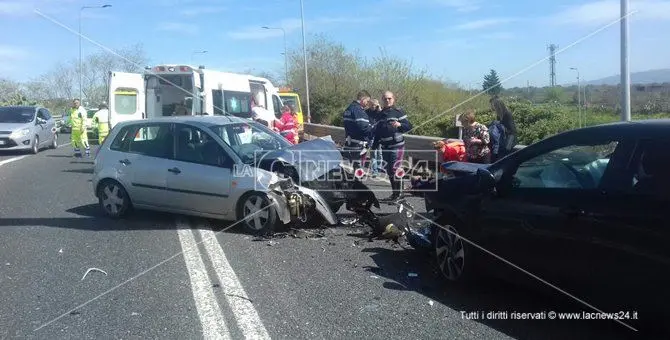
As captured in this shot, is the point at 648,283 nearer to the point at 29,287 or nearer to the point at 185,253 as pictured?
the point at 185,253

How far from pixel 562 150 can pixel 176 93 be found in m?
12.2

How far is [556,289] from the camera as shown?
452 centimetres

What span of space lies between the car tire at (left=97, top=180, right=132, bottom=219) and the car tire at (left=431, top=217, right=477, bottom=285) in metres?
4.84

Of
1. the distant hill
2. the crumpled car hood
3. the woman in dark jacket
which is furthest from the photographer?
the distant hill

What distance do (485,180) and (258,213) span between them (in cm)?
338

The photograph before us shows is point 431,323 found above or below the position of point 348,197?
below

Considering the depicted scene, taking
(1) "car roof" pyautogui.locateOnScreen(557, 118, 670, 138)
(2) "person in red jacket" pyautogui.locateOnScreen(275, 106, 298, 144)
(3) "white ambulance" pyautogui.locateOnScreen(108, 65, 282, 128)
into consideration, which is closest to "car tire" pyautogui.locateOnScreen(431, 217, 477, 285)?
(1) "car roof" pyautogui.locateOnScreen(557, 118, 670, 138)

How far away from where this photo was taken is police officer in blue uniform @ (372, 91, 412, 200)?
1001 centimetres

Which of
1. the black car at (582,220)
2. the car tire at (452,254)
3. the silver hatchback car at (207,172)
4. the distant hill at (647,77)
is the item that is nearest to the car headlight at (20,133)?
the silver hatchback car at (207,172)

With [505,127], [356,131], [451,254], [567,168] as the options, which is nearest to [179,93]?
[356,131]

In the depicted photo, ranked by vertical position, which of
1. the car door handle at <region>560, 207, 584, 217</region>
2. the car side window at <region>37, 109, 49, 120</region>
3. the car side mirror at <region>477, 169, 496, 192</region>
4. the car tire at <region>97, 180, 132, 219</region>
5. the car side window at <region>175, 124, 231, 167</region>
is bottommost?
the car tire at <region>97, 180, 132, 219</region>

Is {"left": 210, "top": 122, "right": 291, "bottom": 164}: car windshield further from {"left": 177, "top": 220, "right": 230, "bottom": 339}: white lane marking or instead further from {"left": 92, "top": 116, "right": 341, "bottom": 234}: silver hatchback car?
{"left": 177, "top": 220, "right": 230, "bottom": 339}: white lane marking

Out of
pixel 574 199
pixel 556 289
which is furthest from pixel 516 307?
pixel 574 199

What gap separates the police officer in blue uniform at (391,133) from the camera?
32.8ft
